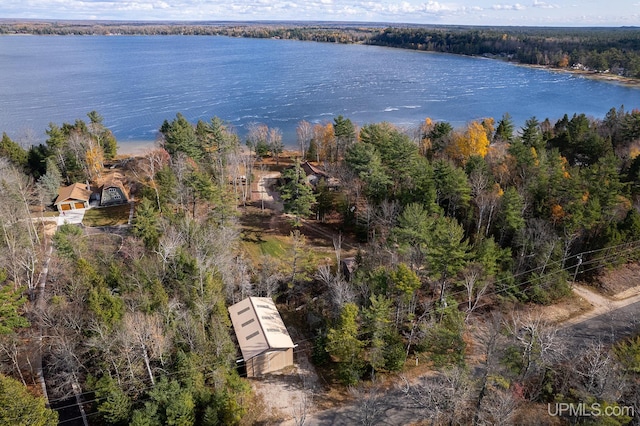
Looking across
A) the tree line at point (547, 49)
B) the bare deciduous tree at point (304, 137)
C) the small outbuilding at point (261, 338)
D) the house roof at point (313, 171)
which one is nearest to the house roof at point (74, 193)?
the house roof at point (313, 171)

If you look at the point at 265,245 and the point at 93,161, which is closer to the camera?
the point at 265,245

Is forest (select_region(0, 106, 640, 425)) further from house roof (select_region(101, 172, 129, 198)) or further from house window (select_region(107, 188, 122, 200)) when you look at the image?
house window (select_region(107, 188, 122, 200))

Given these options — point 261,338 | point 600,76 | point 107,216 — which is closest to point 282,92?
point 107,216

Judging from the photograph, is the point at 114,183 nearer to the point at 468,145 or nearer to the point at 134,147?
the point at 134,147

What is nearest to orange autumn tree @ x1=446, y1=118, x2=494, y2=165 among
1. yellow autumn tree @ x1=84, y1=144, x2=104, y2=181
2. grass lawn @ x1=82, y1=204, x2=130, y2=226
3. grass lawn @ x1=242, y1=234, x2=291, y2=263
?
grass lawn @ x1=242, y1=234, x2=291, y2=263

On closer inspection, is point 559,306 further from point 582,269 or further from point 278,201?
point 278,201

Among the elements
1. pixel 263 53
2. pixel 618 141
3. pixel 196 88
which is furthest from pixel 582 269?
pixel 263 53
